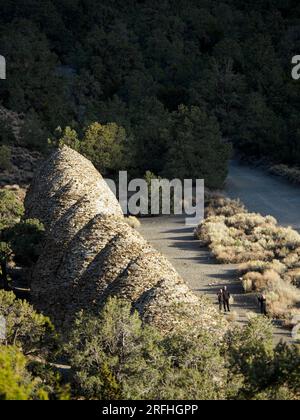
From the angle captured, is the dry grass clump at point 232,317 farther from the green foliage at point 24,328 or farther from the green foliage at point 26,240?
the green foliage at point 26,240

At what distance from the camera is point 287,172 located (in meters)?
51.2

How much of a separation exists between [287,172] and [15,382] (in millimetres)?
42129

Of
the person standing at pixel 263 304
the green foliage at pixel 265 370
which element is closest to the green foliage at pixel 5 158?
the person standing at pixel 263 304

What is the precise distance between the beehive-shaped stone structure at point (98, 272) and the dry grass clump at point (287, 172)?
25495 mm

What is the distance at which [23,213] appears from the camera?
29844mm

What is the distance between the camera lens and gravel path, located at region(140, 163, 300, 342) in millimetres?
25969

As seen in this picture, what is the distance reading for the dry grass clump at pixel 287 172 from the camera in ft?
162

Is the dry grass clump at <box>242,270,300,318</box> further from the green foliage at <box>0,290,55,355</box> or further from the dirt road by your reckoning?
the dirt road

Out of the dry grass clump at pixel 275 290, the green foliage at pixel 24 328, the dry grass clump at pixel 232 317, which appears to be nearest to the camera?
the green foliage at pixel 24 328

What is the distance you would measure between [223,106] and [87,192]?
40844 mm

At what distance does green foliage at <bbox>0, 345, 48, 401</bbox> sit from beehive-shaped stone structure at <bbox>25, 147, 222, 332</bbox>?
181 inches

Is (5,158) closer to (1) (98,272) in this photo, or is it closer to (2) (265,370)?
(1) (98,272)
